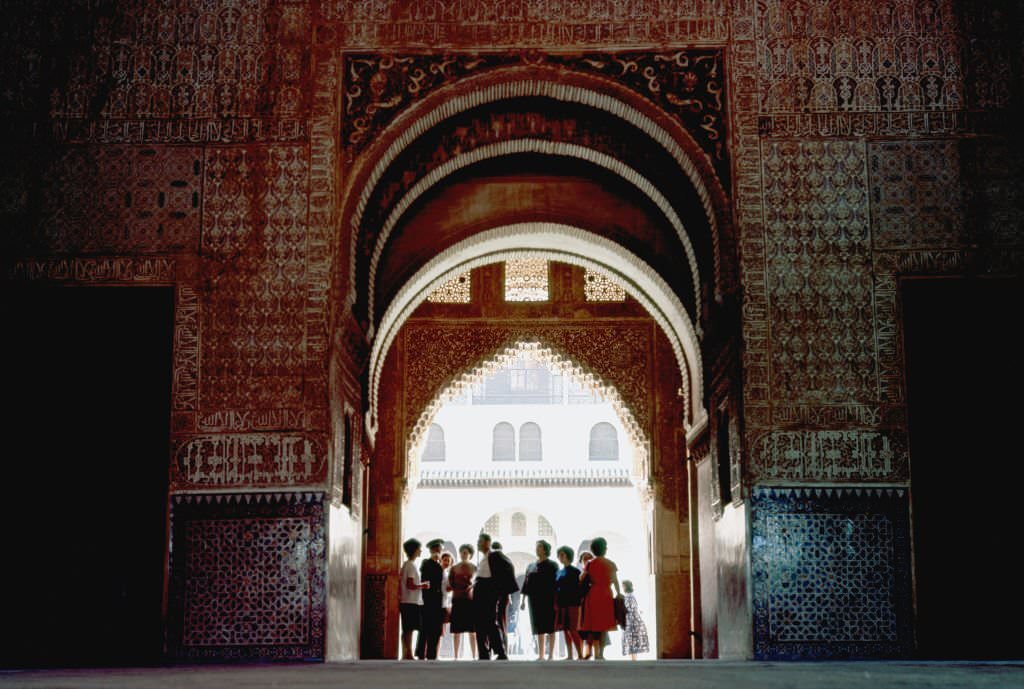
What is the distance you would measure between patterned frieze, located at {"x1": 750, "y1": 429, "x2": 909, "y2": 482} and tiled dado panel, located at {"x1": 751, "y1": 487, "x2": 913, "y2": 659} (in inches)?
2.9

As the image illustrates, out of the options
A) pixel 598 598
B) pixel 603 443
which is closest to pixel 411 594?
pixel 598 598

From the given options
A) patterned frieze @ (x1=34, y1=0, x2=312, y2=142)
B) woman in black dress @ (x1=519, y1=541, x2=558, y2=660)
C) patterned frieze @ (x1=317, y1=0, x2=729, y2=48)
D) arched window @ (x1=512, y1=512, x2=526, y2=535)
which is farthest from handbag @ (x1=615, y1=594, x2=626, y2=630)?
arched window @ (x1=512, y1=512, x2=526, y2=535)

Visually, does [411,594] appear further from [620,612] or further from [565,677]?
[565,677]

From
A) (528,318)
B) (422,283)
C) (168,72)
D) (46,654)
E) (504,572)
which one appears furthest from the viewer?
(528,318)

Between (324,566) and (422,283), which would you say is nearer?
(324,566)

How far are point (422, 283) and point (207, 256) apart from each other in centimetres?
331

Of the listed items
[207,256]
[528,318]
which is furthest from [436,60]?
[528,318]

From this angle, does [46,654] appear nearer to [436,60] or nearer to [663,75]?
[436,60]

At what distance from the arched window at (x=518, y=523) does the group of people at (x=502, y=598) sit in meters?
18.2

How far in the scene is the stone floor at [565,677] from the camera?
347 cm

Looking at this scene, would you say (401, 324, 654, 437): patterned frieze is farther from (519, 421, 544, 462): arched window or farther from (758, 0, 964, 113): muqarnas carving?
(519, 421, 544, 462): arched window

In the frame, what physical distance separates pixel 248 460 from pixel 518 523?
837 inches

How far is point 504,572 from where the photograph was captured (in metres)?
7.82

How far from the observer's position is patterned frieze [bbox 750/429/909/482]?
5820mm
